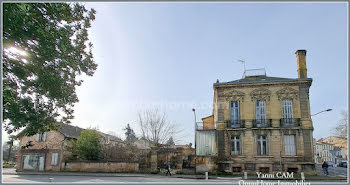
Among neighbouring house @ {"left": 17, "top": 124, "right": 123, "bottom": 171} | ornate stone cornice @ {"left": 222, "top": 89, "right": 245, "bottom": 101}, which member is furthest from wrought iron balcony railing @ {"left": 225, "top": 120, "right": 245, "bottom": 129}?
neighbouring house @ {"left": 17, "top": 124, "right": 123, "bottom": 171}

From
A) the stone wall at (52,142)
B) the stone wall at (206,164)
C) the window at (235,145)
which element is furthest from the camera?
the stone wall at (52,142)

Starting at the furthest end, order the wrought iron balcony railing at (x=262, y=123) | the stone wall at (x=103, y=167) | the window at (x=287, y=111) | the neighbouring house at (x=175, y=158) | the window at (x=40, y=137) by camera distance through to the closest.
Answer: the window at (x=40, y=137) → the stone wall at (x=103, y=167) → the neighbouring house at (x=175, y=158) → the wrought iron balcony railing at (x=262, y=123) → the window at (x=287, y=111)

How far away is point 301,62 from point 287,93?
12.8ft

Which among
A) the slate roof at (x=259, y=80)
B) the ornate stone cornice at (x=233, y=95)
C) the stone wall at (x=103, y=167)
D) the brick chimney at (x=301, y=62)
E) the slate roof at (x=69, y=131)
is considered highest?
the brick chimney at (x=301, y=62)

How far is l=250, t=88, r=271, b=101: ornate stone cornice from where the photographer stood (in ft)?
85.8

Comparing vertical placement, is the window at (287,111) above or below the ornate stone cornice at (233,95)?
below

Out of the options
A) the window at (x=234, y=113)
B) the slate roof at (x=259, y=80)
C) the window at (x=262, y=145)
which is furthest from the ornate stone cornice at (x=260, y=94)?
the window at (x=262, y=145)

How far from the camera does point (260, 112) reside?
26156 millimetres

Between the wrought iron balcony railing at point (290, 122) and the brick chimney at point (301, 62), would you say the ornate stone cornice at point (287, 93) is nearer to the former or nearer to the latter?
the brick chimney at point (301, 62)

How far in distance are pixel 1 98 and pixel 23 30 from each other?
84.7 inches

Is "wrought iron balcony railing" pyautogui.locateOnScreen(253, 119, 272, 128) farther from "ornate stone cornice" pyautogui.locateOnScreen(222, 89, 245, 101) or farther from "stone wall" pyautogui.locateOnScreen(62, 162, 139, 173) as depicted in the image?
"stone wall" pyautogui.locateOnScreen(62, 162, 139, 173)

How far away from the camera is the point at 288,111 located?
1006 inches

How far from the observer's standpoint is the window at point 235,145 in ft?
84.2

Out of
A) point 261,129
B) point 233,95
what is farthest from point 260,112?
point 233,95
